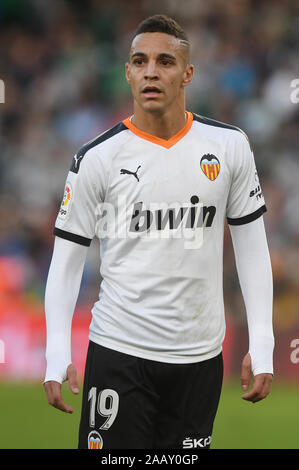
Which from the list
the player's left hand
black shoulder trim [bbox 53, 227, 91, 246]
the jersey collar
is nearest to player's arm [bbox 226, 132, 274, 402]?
the player's left hand

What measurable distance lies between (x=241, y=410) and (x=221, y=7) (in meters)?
6.15

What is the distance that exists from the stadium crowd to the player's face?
5944mm

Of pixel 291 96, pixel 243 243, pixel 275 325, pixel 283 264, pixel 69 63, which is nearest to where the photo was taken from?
pixel 243 243

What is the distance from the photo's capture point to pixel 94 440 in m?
4.10

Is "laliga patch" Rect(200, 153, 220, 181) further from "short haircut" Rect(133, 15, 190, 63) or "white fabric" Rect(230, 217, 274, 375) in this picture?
"short haircut" Rect(133, 15, 190, 63)

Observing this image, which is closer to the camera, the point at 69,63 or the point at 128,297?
the point at 128,297

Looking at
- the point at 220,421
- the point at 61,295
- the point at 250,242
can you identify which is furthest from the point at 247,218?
the point at 220,421

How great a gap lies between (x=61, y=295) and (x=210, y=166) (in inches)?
34.9

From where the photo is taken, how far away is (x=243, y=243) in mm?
4285

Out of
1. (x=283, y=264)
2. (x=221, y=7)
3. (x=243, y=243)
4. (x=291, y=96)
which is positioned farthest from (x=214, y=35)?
(x=243, y=243)

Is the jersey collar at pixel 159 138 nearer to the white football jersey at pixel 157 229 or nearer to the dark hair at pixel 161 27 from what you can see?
the white football jersey at pixel 157 229

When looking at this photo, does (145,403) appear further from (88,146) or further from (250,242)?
(88,146)

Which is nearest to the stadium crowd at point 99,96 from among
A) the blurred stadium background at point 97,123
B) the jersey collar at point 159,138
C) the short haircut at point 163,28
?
A: the blurred stadium background at point 97,123
